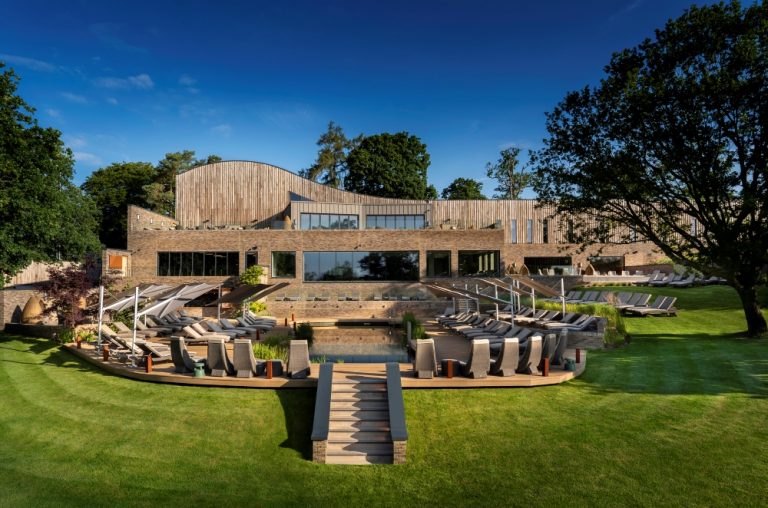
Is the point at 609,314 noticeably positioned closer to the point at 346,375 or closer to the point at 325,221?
the point at 346,375

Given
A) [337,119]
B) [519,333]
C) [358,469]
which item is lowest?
[358,469]

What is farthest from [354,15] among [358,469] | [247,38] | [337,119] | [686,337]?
[337,119]

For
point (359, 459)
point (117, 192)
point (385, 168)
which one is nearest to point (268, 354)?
point (359, 459)

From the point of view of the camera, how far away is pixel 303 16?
2336 cm

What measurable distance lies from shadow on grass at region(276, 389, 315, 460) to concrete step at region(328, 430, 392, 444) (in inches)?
19.5

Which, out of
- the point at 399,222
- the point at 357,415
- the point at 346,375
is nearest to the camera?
the point at 357,415

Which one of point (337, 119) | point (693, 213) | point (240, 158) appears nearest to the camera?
point (693, 213)

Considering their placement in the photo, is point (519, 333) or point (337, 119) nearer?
point (519, 333)

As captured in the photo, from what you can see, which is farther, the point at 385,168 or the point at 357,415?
the point at 385,168

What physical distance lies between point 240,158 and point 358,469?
35045 millimetres

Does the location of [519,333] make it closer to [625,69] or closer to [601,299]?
[625,69]

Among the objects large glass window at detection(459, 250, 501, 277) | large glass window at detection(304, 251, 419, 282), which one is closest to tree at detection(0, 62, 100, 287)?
large glass window at detection(304, 251, 419, 282)

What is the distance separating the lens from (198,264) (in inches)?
1307

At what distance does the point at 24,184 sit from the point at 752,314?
26336mm
